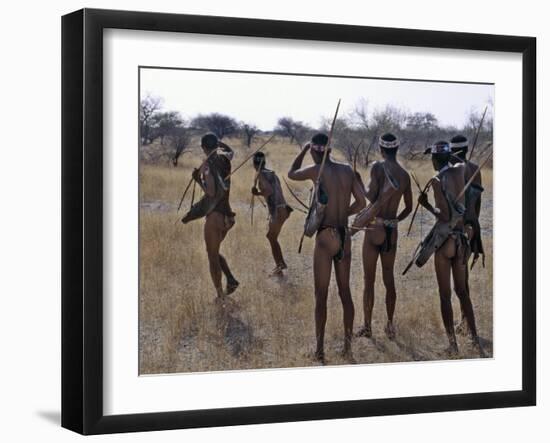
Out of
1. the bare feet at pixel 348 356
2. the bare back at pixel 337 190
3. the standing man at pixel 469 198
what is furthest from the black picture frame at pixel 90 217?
the standing man at pixel 469 198

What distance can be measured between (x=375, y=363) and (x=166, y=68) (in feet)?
6.88

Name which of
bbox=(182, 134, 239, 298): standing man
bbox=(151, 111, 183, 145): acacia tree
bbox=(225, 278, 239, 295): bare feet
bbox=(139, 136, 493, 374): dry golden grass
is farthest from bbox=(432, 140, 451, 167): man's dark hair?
bbox=(151, 111, 183, 145): acacia tree

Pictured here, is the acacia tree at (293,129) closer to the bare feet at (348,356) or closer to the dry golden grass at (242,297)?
the dry golden grass at (242,297)

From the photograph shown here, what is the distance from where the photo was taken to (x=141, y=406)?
7605 millimetres

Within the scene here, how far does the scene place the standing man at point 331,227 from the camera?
802cm

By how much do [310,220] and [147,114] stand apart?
1.13 m

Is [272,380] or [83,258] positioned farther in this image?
[272,380]

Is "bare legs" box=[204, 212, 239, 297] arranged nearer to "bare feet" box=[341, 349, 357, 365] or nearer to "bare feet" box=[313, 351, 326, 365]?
"bare feet" box=[313, 351, 326, 365]

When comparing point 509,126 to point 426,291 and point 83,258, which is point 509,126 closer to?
point 426,291

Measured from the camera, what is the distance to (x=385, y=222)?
8219 mm

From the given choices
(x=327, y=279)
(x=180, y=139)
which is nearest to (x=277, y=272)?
(x=327, y=279)

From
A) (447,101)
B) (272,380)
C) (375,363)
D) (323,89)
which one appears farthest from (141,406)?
(447,101)

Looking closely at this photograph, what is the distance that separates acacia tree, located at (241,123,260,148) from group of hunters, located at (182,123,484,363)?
11cm

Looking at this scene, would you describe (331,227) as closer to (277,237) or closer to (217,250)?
(277,237)
